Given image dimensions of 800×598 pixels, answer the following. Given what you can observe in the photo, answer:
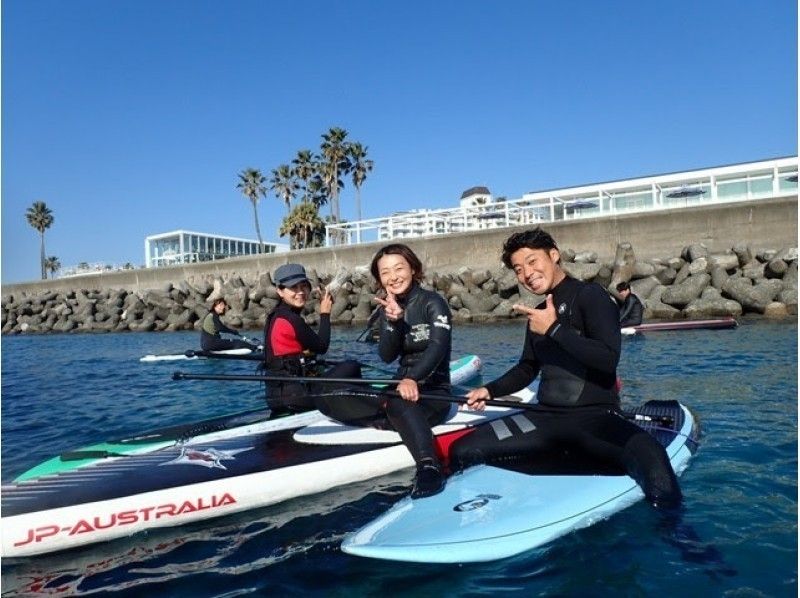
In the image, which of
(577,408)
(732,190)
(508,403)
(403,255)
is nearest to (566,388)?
(577,408)

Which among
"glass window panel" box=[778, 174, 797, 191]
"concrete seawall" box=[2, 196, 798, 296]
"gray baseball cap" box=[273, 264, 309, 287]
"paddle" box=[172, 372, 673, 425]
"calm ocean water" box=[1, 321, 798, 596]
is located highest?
"glass window panel" box=[778, 174, 797, 191]

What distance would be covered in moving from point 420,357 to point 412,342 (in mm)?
160

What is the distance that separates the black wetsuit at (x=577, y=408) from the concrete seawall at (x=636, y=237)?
17818 mm

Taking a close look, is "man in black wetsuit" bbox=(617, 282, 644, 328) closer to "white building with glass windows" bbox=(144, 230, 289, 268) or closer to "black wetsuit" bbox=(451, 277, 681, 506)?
"black wetsuit" bbox=(451, 277, 681, 506)

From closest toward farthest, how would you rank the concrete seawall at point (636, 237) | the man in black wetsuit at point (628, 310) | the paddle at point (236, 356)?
the paddle at point (236, 356)
the man in black wetsuit at point (628, 310)
the concrete seawall at point (636, 237)

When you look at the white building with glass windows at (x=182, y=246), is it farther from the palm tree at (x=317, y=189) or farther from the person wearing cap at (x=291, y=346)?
the person wearing cap at (x=291, y=346)

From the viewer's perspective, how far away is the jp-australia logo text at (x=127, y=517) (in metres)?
3.66

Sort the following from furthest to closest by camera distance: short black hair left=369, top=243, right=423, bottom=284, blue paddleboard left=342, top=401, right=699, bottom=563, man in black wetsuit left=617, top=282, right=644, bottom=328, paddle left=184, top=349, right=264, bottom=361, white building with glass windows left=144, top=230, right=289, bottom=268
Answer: white building with glass windows left=144, top=230, right=289, bottom=268
man in black wetsuit left=617, top=282, right=644, bottom=328
paddle left=184, top=349, right=264, bottom=361
short black hair left=369, top=243, right=423, bottom=284
blue paddleboard left=342, top=401, right=699, bottom=563

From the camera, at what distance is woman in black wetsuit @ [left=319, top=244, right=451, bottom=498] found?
4367 millimetres

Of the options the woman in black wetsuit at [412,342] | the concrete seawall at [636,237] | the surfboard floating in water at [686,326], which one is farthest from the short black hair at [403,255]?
the concrete seawall at [636,237]

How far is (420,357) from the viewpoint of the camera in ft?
15.1

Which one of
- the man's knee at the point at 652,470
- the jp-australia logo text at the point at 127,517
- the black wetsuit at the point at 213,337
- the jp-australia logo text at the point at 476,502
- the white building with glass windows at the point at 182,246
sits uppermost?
the white building with glass windows at the point at 182,246

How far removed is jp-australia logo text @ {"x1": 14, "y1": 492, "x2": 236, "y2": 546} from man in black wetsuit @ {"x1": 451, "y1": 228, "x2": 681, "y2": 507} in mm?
1807

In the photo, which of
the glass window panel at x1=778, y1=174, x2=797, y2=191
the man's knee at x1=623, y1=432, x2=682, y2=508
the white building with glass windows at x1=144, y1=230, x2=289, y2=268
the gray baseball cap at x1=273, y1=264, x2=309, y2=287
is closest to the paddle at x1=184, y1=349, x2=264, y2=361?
the gray baseball cap at x1=273, y1=264, x2=309, y2=287
